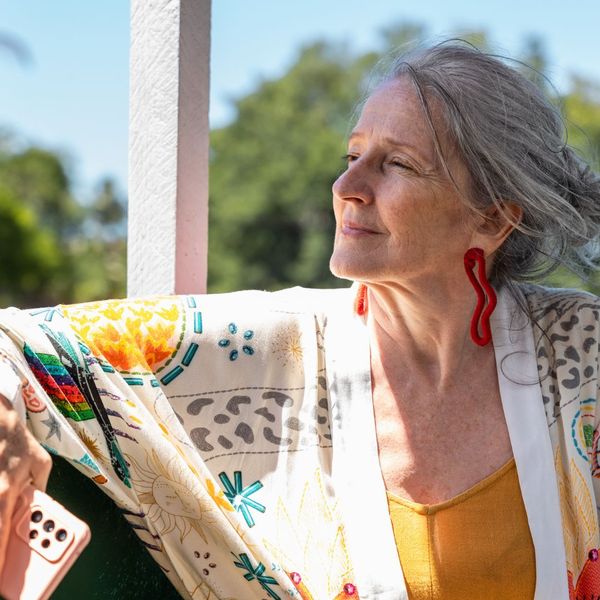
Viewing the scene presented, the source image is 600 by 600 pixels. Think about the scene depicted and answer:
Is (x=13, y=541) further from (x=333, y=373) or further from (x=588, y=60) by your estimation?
(x=588, y=60)

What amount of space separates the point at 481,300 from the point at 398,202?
0.91 ft

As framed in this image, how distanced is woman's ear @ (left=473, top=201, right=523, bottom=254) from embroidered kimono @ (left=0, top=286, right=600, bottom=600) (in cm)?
13

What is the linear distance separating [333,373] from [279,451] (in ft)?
0.57

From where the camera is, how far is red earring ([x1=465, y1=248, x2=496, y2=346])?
1903mm

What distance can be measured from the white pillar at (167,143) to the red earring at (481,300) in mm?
530

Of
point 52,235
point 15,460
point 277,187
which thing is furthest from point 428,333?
point 52,235

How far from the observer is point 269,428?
1.78 m

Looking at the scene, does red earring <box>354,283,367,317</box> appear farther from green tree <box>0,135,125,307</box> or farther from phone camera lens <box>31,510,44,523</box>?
green tree <box>0,135,125,307</box>

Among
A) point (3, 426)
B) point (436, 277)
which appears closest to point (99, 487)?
point (3, 426)

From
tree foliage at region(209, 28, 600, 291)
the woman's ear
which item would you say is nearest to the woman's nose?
the woman's ear

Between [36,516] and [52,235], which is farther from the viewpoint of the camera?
[52,235]

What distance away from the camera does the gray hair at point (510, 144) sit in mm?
1817

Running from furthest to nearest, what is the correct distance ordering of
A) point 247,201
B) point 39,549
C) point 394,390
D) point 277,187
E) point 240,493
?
point 247,201
point 277,187
point 394,390
point 240,493
point 39,549

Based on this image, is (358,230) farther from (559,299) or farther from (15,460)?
(15,460)
